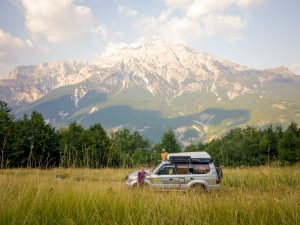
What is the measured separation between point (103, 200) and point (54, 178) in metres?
2.69

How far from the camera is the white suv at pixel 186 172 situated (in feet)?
55.5

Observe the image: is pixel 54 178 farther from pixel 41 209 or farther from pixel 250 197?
pixel 250 197

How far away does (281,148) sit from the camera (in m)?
59.8

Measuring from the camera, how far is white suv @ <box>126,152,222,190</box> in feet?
55.5

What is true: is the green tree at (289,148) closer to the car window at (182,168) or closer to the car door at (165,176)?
the car window at (182,168)

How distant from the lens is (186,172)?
58.3 ft

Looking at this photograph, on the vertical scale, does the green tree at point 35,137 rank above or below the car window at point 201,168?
above

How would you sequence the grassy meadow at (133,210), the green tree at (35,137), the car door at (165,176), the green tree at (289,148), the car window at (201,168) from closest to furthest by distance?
the grassy meadow at (133,210) → the car door at (165,176) → the car window at (201,168) → the green tree at (35,137) → the green tree at (289,148)

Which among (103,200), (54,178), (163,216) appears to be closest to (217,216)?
(163,216)

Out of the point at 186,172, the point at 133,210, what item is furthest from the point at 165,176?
the point at 133,210

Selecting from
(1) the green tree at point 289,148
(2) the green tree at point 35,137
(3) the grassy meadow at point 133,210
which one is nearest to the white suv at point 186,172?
(3) the grassy meadow at point 133,210

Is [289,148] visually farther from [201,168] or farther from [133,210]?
[133,210]

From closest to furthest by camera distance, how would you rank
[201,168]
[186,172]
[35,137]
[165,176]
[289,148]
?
[165,176] → [201,168] → [186,172] → [35,137] → [289,148]

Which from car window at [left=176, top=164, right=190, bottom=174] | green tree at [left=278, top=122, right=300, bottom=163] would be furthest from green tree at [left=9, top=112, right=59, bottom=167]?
car window at [left=176, top=164, right=190, bottom=174]
